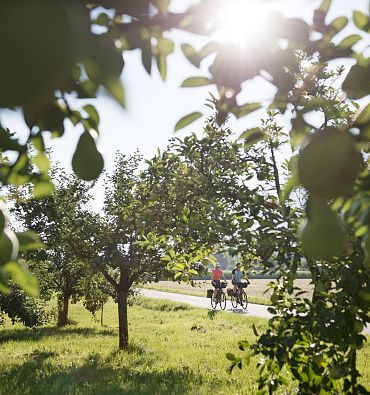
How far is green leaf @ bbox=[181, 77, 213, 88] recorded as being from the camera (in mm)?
957

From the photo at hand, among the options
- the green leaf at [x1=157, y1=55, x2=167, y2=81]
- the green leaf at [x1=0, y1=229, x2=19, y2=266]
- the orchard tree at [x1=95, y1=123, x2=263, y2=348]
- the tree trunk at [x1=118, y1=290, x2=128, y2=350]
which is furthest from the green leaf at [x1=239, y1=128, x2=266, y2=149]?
the tree trunk at [x1=118, y1=290, x2=128, y2=350]

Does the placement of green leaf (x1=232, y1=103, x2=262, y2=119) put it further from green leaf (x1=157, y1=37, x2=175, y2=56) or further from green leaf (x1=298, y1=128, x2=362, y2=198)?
green leaf (x1=298, y1=128, x2=362, y2=198)

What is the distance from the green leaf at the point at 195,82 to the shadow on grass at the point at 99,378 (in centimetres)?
715

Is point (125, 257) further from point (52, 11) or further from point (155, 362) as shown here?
point (52, 11)

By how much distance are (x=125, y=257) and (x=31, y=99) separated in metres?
11.1

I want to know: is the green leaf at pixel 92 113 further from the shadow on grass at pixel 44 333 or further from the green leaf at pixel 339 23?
the shadow on grass at pixel 44 333

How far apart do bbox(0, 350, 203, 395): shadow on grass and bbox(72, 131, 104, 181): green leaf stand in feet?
23.6

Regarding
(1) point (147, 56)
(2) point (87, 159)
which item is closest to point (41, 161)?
(2) point (87, 159)

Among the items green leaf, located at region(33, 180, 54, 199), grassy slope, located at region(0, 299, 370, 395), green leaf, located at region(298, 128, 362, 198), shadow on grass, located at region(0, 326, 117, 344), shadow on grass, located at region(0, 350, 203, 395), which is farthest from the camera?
shadow on grass, located at region(0, 326, 117, 344)

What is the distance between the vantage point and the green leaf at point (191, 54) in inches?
38.3

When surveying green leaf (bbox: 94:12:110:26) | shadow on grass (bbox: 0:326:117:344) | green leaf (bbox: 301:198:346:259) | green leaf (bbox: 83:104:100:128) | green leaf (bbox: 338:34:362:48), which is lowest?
shadow on grass (bbox: 0:326:117:344)

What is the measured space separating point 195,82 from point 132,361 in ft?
33.0

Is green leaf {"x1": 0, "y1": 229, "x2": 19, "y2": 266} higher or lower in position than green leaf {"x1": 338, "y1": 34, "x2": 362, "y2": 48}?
lower

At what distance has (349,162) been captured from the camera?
Answer: 0.58 m
